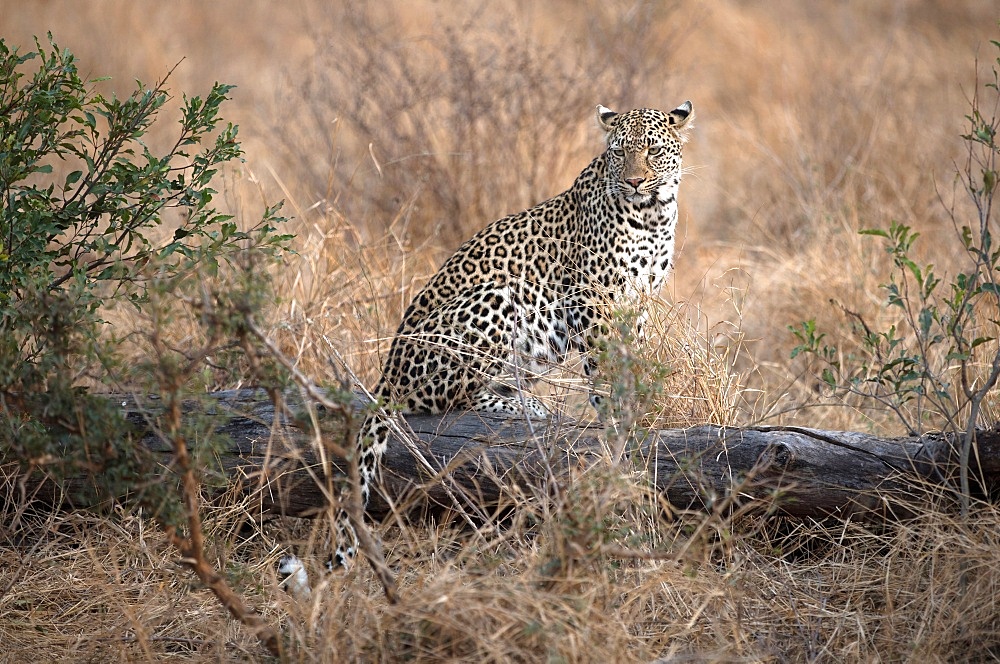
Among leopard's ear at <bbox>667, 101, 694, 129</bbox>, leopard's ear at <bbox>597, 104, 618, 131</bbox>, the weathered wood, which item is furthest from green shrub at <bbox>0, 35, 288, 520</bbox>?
leopard's ear at <bbox>667, 101, 694, 129</bbox>

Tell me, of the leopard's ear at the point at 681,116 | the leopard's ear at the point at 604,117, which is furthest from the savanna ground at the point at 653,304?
the leopard's ear at the point at 604,117

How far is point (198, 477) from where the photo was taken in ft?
12.8

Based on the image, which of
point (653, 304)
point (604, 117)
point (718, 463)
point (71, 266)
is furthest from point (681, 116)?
point (71, 266)

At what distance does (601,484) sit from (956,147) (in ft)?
24.3

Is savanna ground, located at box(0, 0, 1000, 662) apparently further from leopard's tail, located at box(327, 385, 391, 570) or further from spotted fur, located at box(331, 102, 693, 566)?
spotted fur, located at box(331, 102, 693, 566)

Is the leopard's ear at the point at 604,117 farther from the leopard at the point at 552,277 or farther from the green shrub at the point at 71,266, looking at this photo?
the green shrub at the point at 71,266

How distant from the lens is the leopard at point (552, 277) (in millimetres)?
5453

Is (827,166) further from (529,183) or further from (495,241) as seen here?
(495,241)

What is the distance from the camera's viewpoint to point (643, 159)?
587 cm

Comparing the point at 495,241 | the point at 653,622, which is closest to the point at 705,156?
the point at 495,241

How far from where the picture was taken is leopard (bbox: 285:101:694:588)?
5.45m

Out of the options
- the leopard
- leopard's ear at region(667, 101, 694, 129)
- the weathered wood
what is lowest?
the weathered wood

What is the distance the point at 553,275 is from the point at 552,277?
2 centimetres

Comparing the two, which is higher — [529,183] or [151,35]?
[151,35]
